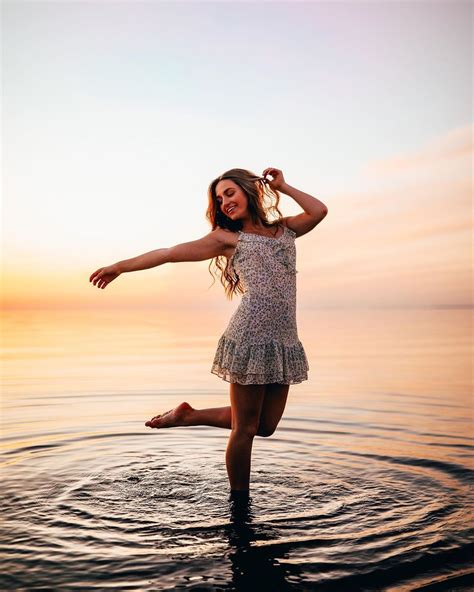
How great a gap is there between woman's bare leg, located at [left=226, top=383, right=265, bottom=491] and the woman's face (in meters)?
1.20

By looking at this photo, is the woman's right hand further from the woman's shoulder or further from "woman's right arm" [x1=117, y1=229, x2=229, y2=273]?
the woman's shoulder

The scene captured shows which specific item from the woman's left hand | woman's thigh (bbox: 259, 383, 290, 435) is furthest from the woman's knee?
the woman's left hand

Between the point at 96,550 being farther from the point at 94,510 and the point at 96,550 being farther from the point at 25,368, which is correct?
the point at 25,368

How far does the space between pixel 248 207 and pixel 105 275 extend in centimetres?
112

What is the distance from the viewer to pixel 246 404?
4.75 meters

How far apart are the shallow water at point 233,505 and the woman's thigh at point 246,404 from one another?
51 centimetres

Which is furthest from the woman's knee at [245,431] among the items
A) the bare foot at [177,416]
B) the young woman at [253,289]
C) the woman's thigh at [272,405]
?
the bare foot at [177,416]

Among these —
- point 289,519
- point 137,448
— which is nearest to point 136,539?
point 289,519

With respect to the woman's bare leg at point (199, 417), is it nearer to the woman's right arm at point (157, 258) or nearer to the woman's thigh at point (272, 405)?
the woman's thigh at point (272, 405)

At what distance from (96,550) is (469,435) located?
4431mm

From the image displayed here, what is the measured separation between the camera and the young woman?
4695mm

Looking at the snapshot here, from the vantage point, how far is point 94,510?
4.49 meters

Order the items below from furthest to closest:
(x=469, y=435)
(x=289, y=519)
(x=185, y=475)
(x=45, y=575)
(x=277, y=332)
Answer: (x=469, y=435)
(x=185, y=475)
(x=277, y=332)
(x=289, y=519)
(x=45, y=575)

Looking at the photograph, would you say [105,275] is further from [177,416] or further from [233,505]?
[233,505]
